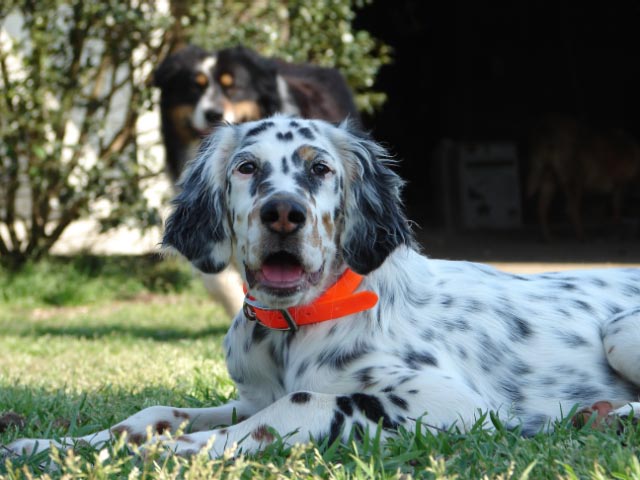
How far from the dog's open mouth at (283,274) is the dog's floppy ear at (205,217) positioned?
35 centimetres

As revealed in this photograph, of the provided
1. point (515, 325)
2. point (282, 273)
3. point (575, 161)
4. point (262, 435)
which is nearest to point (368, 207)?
point (282, 273)

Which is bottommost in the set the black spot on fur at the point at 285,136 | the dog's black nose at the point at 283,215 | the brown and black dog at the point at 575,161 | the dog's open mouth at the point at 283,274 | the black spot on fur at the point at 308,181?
the brown and black dog at the point at 575,161

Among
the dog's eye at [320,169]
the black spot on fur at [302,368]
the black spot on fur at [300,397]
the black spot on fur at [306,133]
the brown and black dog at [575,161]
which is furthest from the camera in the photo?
the brown and black dog at [575,161]

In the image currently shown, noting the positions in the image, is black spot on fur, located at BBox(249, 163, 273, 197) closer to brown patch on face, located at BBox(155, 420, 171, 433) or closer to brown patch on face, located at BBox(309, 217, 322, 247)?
brown patch on face, located at BBox(309, 217, 322, 247)

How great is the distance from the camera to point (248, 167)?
3.31m

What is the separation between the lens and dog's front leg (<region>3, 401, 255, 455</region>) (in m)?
2.98

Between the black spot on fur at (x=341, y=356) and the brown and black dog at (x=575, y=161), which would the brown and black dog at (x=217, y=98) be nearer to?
the black spot on fur at (x=341, y=356)

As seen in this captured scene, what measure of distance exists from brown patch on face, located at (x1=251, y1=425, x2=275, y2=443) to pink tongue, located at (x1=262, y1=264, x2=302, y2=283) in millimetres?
471

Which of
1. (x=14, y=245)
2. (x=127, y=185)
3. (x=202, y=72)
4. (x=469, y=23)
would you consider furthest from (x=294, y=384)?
(x=469, y=23)

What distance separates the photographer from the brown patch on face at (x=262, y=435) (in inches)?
113

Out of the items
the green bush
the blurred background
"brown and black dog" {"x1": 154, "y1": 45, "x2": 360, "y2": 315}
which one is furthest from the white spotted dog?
the green bush

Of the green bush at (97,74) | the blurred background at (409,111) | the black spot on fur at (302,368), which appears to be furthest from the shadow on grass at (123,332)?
the black spot on fur at (302,368)

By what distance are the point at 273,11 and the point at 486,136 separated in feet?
24.6

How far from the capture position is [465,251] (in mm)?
12352
